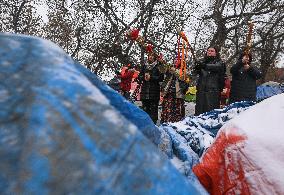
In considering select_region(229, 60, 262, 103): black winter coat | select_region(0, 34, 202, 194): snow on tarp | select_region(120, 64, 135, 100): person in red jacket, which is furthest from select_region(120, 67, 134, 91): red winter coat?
select_region(0, 34, 202, 194): snow on tarp

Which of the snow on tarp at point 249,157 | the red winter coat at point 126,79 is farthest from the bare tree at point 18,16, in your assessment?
the snow on tarp at point 249,157

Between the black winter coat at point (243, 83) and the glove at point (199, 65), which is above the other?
the glove at point (199, 65)

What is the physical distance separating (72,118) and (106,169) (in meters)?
0.11

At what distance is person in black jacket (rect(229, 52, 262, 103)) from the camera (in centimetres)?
585

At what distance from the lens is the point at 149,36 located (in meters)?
16.6

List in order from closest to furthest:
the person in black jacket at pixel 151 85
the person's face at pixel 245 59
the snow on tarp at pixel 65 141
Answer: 1. the snow on tarp at pixel 65 141
2. the person's face at pixel 245 59
3. the person in black jacket at pixel 151 85

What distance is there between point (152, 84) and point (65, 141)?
613 centimetres

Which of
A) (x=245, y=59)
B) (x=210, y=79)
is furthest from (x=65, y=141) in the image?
(x=210, y=79)

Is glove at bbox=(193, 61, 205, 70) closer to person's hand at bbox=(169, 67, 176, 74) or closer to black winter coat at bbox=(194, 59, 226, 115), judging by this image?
black winter coat at bbox=(194, 59, 226, 115)

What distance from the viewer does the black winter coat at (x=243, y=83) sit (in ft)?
19.2

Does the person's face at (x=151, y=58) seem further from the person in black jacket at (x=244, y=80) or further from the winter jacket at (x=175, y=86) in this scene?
the person in black jacket at (x=244, y=80)

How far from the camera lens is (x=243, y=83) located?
5.90 metres

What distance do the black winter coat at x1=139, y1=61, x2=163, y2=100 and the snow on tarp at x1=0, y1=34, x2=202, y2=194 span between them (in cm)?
598

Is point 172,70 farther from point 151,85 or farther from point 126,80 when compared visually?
point 126,80
